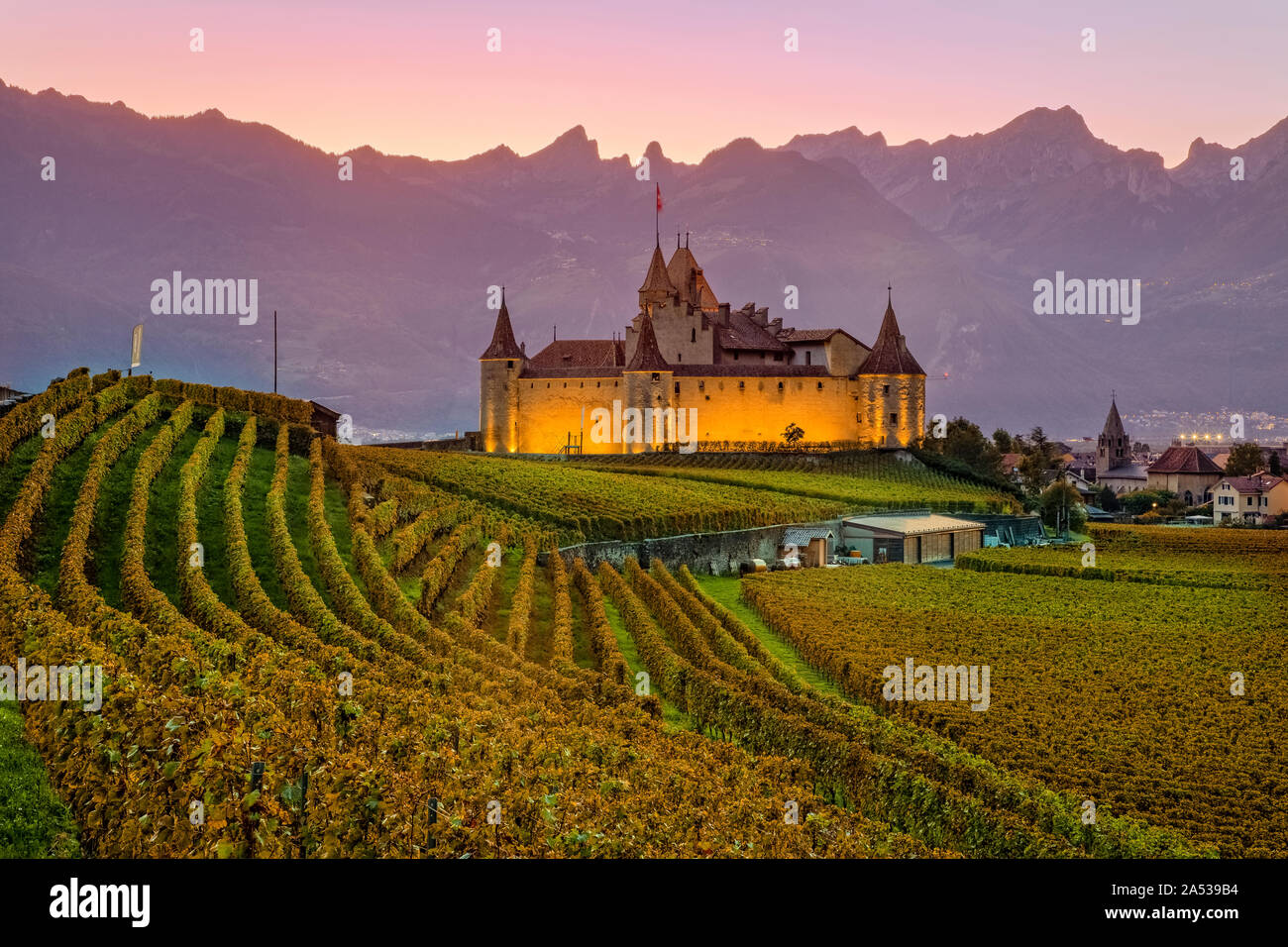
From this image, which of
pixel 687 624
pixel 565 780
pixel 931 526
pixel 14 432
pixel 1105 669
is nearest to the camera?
pixel 565 780

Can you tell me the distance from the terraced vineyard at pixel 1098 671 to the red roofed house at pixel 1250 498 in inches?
1786

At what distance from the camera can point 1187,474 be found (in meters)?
110

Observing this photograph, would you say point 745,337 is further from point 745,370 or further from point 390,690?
point 390,690

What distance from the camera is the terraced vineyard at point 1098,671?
50.0 feet

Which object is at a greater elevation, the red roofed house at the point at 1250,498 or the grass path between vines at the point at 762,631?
the red roofed house at the point at 1250,498

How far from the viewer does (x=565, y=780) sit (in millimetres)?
10750

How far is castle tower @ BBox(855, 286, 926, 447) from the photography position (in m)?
74.0

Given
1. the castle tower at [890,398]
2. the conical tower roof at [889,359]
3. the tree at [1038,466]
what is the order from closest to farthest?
the castle tower at [890,398] < the conical tower roof at [889,359] < the tree at [1038,466]

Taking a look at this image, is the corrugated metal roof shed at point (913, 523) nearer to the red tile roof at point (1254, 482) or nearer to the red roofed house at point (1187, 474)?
the red tile roof at point (1254, 482)

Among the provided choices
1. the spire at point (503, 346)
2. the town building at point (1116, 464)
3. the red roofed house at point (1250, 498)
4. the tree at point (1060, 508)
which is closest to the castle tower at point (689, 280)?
the spire at point (503, 346)

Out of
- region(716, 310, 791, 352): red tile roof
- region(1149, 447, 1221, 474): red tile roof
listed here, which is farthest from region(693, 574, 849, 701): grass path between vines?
region(1149, 447, 1221, 474): red tile roof
